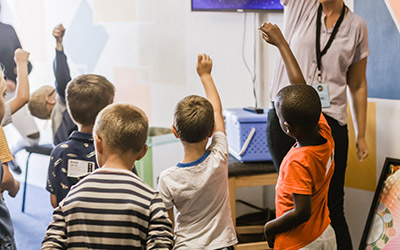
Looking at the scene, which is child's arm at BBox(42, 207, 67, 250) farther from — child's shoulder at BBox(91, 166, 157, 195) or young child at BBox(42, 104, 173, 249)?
child's shoulder at BBox(91, 166, 157, 195)

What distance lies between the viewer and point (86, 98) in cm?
175

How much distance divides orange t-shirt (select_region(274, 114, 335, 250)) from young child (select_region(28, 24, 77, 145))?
A: 1.55 metres

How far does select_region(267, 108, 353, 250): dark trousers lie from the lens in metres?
1.93

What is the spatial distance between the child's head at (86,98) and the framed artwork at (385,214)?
1.49 m

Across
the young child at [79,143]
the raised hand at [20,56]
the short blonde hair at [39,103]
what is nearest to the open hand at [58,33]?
the raised hand at [20,56]

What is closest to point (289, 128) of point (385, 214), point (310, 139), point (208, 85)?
point (310, 139)

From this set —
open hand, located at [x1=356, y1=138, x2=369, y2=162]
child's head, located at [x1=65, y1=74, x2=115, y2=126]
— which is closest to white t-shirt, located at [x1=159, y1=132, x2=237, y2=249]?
child's head, located at [x1=65, y1=74, x2=115, y2=126]

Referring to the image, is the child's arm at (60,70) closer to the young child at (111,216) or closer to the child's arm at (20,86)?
the child's arm at (20,86)

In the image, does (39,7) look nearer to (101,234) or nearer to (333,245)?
(101,234)

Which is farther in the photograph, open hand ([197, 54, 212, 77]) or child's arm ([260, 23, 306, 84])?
open hand ([197, 54, 212, 77])

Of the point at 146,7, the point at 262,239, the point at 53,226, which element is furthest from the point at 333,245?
the point at 146,7

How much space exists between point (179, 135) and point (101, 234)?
501mm

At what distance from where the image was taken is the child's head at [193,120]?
1600mm

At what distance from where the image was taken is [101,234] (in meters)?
1.25
